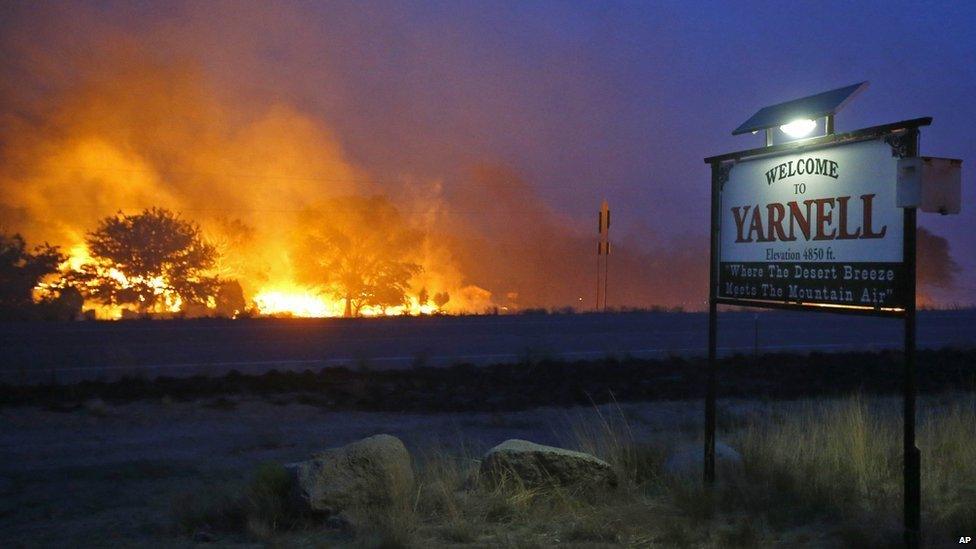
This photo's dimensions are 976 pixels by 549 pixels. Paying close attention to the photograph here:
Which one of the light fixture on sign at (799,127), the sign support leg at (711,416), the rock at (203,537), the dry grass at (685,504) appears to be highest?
the light fixture on sign at (799,127)

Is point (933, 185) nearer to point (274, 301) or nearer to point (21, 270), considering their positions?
point (21, 270)

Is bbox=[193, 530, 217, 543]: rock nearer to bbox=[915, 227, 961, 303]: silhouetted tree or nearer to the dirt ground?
the dirt ground

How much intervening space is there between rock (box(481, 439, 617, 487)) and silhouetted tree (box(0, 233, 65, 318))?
3801 cm

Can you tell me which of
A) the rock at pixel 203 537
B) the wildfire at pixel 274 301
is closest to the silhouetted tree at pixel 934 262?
the wildfire at pixel 274 301

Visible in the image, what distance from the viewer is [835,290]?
7211mm

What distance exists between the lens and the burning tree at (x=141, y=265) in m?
47.0

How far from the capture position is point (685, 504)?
23.7 ft

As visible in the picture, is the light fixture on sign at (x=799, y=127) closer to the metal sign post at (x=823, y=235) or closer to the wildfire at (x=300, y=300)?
the metal sign post at (x=823, y=235)

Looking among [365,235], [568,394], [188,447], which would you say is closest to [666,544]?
[188,447]

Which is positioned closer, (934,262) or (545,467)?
(545,467)

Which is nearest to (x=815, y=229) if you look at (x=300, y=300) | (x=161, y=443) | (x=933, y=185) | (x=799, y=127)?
(x=799, y=127)

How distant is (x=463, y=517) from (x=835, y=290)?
11.3 feet

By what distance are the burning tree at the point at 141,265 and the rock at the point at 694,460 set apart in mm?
43086

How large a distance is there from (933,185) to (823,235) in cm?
122
